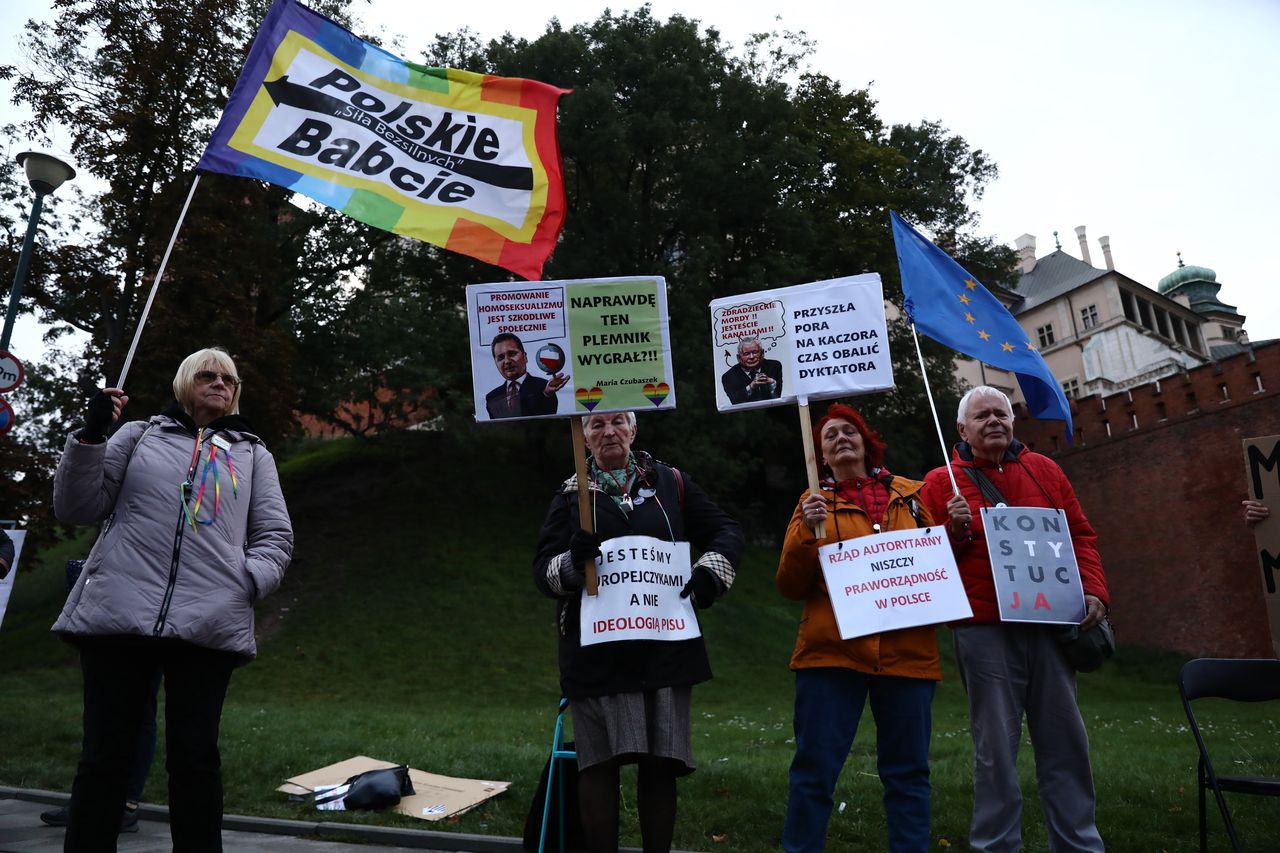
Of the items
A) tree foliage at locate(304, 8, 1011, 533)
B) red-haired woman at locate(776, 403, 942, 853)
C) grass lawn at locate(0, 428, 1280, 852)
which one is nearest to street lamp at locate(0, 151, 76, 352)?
grass lawn at locate(0, 428, 1280, 852)

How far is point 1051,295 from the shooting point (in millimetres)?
61594

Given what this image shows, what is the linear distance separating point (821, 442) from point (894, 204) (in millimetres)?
24993

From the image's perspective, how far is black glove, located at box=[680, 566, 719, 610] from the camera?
420 cm

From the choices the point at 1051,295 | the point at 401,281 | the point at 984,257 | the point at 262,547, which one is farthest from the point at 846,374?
the point at 1051,295

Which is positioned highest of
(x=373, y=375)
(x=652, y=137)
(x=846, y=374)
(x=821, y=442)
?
(x=652, y=137)

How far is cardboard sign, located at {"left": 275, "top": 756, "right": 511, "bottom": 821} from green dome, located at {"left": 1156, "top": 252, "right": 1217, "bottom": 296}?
84.8 metres

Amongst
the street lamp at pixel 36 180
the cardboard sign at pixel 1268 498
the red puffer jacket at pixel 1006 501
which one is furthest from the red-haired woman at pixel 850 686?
the street lamp at pixel 36 180

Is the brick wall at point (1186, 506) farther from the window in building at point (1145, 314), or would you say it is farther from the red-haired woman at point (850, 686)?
the window in building at point (1145, 314)

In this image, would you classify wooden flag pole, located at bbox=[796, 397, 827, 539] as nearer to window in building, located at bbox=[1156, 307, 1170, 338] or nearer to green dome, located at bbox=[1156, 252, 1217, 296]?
window in building, located at bbox=[1156, 307, 1170, 338]

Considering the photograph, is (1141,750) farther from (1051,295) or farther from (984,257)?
(1051,295)

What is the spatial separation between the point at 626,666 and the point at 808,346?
188 cm

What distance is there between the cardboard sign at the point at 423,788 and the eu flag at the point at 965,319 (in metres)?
4.03

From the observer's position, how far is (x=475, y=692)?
16281 millimetres

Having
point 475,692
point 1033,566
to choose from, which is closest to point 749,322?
point 1033,566
